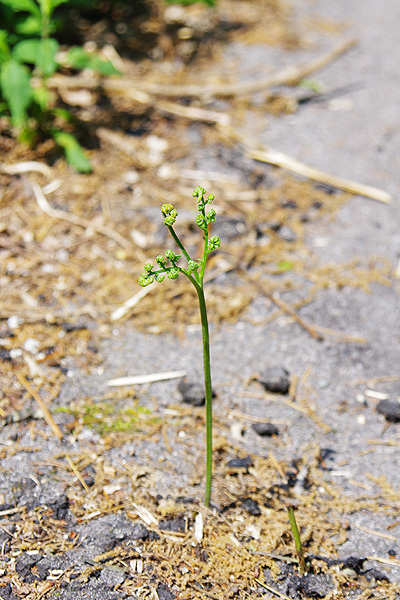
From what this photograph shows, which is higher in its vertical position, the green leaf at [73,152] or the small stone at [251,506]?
the green leaf at [73,152]

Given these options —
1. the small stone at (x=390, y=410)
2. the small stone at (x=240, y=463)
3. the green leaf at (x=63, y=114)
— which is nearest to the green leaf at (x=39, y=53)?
the green leaf at (x=63, y=114)

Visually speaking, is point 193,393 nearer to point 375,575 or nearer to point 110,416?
point 110,416

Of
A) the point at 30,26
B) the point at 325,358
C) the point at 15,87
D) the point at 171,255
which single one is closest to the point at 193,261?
the point at 171,255

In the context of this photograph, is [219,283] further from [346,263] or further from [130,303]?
[346,263]

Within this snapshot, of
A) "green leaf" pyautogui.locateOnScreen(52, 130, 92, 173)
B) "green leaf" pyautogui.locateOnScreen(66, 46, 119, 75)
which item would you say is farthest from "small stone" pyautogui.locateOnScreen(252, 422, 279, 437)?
"green leaf" pyautogui.locateOnScreen(66, 46, 119, 75)

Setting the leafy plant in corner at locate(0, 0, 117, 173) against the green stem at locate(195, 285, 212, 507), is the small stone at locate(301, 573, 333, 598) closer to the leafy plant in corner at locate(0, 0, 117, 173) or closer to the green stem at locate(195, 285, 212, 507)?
the green stem at locate(195, 285, 212, 507)

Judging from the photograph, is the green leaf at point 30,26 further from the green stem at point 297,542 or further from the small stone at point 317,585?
the small stone at point 317,585

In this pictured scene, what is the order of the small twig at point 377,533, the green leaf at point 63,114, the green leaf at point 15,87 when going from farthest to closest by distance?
1. the green leaf at point 63,114
2. the green leaf at point 15,87
3. the small twig at point 377,533

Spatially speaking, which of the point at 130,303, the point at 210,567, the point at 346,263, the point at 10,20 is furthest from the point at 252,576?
the point at 10,20
